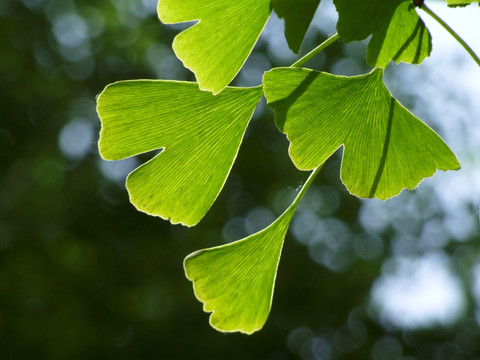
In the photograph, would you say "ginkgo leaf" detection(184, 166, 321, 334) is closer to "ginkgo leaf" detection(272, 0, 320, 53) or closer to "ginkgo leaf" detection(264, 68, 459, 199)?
"ginkgo leaf" detection(264, 68, 459, 199)

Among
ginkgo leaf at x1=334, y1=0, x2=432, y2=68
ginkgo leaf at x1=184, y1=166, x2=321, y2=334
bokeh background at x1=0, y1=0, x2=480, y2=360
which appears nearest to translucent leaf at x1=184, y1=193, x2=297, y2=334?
ginkgo leaf at x1=184, y1=166, x2=321, y2=334

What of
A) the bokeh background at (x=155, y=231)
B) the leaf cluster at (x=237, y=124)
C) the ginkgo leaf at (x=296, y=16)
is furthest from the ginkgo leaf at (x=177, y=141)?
the bokeh background at (x=155, y=231)

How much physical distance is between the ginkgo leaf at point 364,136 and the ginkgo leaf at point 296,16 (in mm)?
72

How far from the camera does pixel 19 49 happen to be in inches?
356

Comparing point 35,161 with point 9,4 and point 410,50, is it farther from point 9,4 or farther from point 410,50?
point 410,50

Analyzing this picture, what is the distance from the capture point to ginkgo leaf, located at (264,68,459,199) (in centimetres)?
60

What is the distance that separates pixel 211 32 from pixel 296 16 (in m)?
0.11

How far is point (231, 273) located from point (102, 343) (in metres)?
7.77

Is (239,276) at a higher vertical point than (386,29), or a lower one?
lower

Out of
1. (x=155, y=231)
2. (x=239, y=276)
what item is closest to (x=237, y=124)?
(x=239, y=276)

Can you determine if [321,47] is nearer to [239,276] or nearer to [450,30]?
[450,30]

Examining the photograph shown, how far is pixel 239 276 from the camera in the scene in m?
0.74

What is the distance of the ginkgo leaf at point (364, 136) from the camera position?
0.60m

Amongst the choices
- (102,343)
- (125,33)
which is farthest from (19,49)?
(102,343)
